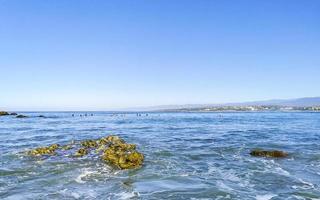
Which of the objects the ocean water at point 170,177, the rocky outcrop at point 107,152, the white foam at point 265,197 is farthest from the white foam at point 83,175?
the white foam at point 265,197

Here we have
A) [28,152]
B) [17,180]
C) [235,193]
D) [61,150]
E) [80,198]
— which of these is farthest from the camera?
[61,150]

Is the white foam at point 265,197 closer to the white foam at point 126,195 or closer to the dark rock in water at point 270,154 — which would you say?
the white foam at point 126,195

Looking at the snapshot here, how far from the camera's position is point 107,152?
26547 mm

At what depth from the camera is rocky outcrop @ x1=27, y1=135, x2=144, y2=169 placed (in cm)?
2375

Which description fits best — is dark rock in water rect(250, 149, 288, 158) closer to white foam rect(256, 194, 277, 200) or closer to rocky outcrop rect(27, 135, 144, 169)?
rocky outcrop rect(27, 135, 144, 169)

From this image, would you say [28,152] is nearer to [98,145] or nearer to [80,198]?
[98,145]

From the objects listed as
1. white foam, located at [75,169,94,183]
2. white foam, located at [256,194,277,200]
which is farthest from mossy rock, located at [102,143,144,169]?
white foam, located at [256,194,277,200]

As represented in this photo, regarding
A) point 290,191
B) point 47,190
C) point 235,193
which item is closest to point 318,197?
point 290,191

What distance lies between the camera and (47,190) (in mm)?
17406

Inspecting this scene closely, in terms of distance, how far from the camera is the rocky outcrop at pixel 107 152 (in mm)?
23750

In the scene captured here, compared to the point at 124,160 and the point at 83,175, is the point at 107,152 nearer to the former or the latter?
the point at 124,160

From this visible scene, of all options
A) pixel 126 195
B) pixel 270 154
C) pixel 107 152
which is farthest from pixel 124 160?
pixel 270 154

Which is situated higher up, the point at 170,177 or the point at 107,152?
the point at 107,152

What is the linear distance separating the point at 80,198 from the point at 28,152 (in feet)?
49.9
